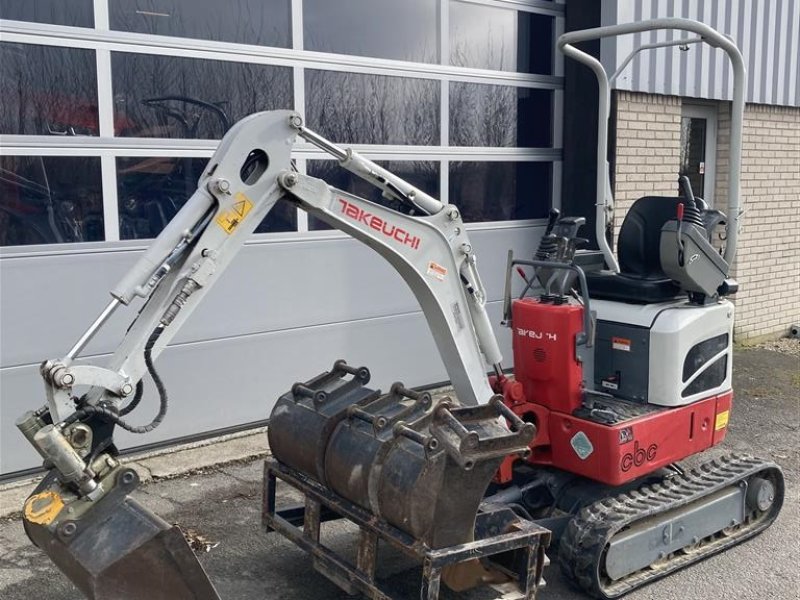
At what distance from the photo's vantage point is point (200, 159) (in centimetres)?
646

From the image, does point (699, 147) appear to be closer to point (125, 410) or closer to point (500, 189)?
point (500, 189)

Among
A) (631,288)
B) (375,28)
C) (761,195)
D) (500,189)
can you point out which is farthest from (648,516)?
(761,195)

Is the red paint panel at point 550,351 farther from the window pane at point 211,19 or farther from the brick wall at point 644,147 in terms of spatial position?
the brick wall at point 644,147

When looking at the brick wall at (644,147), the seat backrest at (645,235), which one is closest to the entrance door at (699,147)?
the brick wall at (644,147)

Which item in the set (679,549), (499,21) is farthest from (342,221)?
(499,21)

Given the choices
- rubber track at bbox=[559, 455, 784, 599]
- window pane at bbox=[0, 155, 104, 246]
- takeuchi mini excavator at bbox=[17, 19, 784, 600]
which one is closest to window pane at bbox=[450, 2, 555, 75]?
takeuchi mini excavator at bbox=[17, 19, 784, 600]

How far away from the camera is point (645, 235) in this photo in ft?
17.4

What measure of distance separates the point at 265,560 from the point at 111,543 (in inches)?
65.6

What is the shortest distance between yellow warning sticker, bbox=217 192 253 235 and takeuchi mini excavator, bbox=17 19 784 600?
0.03ft

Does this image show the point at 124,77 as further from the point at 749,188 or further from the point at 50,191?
the point at 749,188

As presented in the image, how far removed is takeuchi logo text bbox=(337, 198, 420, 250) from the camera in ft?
13.1

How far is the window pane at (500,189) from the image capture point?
8.18 meters

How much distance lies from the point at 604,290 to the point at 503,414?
66.7 inches

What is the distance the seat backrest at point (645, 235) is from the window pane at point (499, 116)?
3003 millimetres
